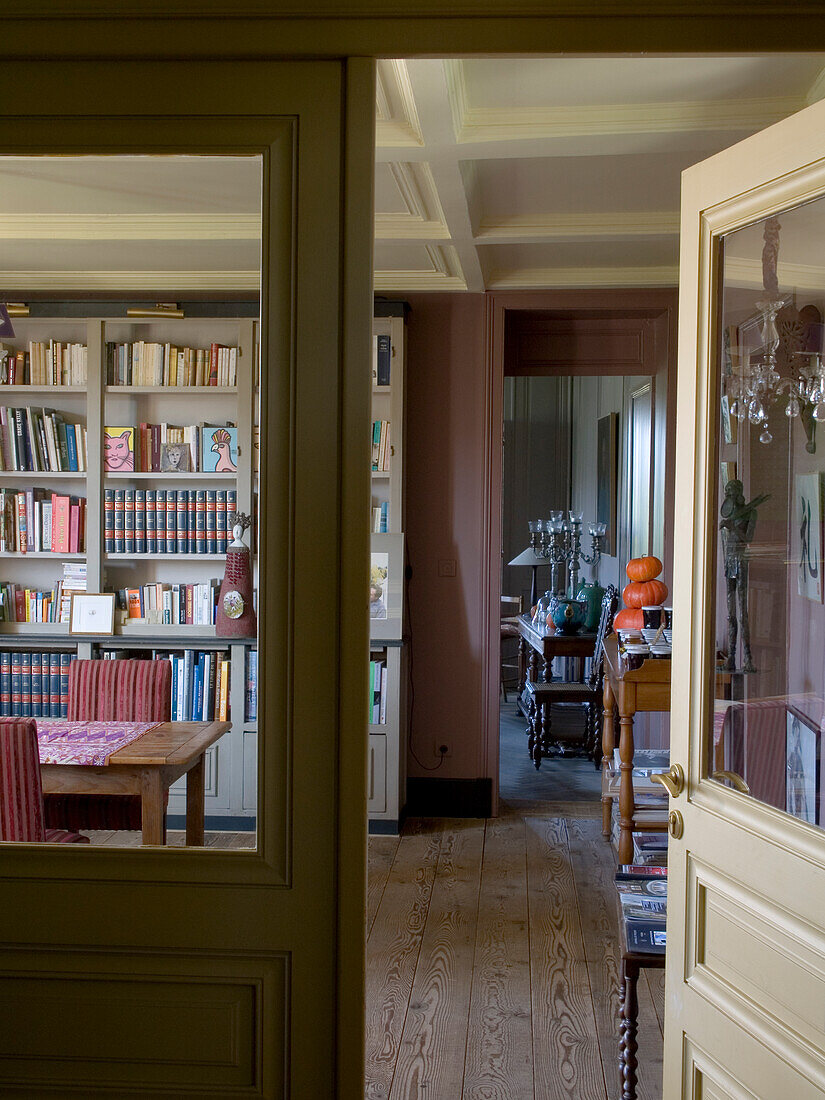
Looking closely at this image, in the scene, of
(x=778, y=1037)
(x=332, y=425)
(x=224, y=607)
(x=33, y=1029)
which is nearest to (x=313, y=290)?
(x=332, y=425)

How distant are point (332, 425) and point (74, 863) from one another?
914mm

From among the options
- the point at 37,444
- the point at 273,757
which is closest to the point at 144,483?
the point at 37,444

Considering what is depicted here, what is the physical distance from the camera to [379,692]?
5.12 m

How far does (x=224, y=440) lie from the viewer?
240 cm

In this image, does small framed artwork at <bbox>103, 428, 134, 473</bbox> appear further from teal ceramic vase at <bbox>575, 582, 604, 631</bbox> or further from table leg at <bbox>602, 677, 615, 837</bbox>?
teal ceramic vase at <bbox>575, 582, 604, 631</bbox>

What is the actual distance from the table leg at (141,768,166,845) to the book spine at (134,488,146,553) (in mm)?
1278

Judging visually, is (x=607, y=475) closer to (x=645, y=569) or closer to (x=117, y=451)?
(x=645, y=569)

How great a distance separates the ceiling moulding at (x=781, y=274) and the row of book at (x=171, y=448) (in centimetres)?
105

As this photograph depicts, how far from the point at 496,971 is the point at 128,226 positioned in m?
2.82

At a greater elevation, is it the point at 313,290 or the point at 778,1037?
the point at 313,290

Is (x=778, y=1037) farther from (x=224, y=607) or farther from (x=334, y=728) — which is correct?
(x=224, y=607)

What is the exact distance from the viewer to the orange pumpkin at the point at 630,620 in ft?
14.6

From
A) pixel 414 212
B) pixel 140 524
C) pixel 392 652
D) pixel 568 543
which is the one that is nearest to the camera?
pixel 140 524

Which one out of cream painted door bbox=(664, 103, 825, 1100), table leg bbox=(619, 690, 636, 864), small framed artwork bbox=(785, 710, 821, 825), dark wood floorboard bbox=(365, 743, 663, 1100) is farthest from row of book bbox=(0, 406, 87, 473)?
table leg bbox=(619, 690, 636, 864)
